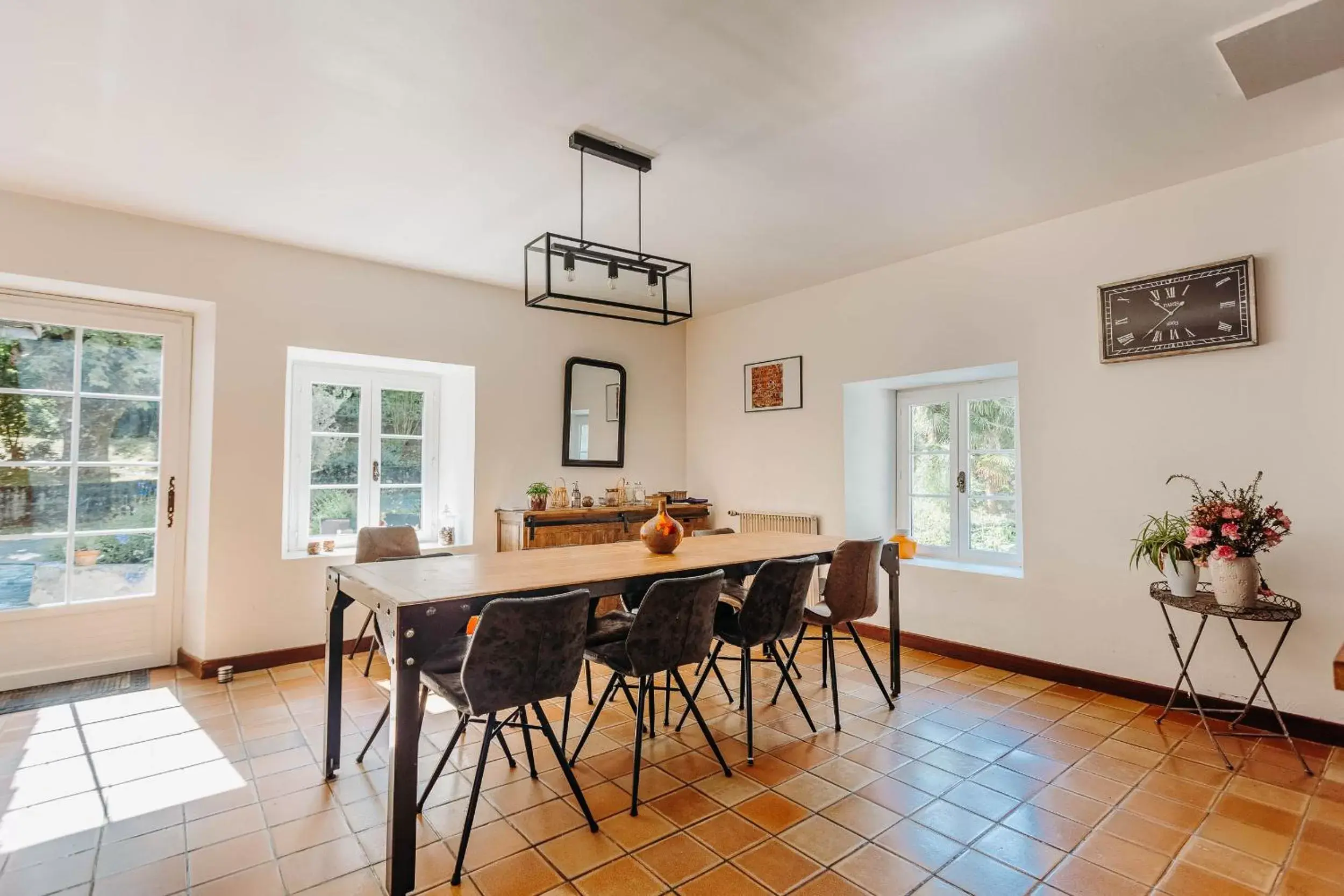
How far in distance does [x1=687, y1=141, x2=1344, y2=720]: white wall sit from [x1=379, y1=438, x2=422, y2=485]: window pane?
2.98 m

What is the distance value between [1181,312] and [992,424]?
1341 mm

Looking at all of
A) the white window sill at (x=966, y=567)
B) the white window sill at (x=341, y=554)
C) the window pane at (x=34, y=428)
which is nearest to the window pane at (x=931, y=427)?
the white window sill at (x=966, y=567)

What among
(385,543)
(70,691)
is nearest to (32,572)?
(70,691)

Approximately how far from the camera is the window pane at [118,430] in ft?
12.4

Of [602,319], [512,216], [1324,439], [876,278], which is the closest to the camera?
[1324,439]

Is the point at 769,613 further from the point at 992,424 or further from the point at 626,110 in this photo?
the point at 992,424

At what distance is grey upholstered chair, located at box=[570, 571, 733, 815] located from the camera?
94.7 inches

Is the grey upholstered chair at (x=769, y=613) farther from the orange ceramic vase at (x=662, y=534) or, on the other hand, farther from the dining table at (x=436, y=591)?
the orange ceramic vase at (x=662, y=534)

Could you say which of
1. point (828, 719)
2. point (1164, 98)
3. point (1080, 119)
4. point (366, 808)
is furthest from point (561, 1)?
point (828, 719)

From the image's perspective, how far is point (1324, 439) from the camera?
9.61 ft

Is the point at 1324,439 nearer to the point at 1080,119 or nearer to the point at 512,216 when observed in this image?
the point at 1080,119

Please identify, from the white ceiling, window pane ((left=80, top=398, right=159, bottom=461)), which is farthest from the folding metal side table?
window pane ((left=80, top=398, right=159, bottom=461))

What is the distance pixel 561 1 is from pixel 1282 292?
11.2 feet

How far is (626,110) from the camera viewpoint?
8.39 ft
